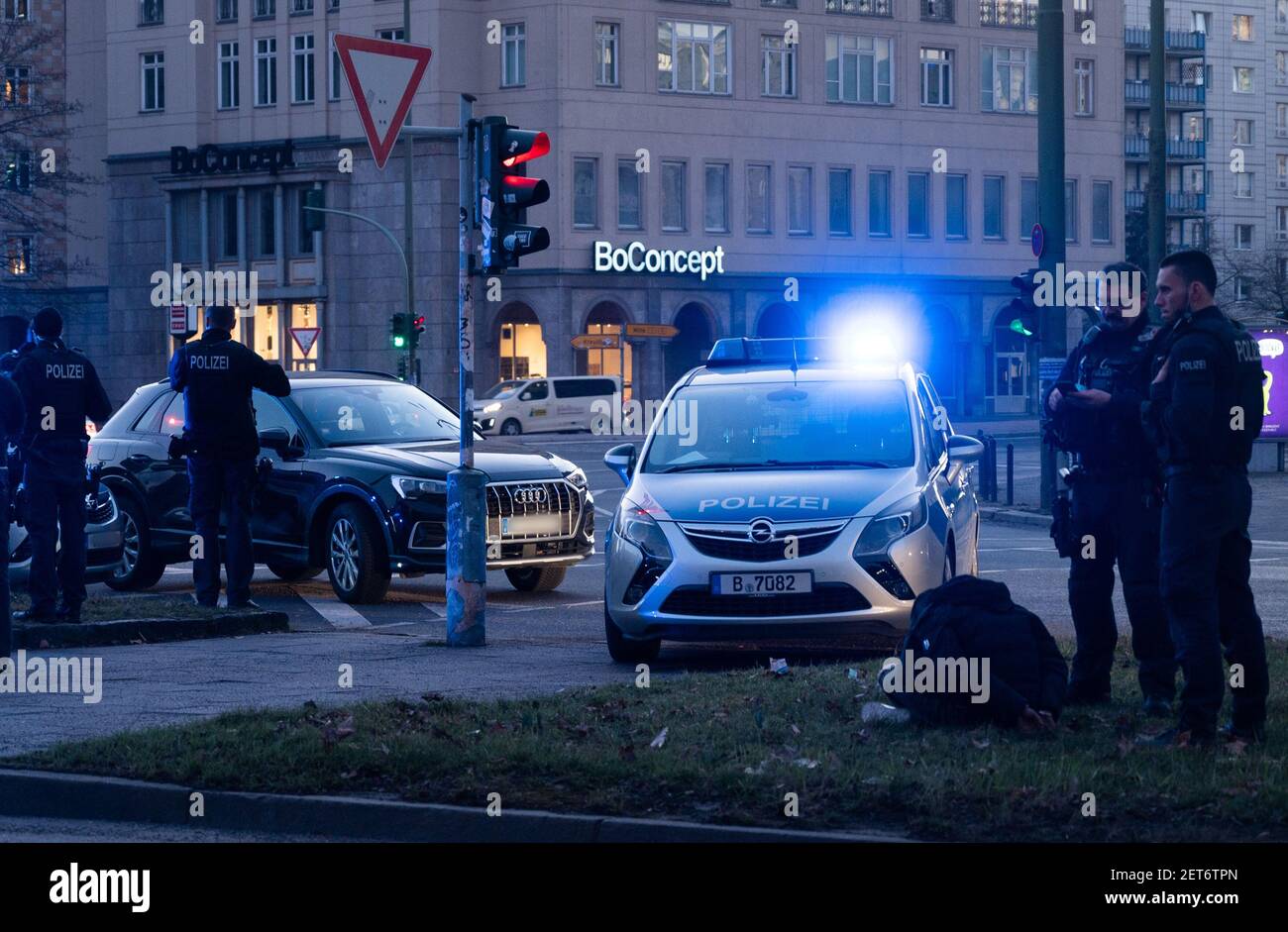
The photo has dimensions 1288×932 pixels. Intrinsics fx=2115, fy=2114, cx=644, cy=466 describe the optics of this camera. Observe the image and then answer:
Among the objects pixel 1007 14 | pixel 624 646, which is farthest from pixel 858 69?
pixel 624 646

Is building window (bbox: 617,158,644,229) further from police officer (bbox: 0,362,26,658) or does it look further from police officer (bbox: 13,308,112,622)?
police officer (bbox: 0,362,26,658)

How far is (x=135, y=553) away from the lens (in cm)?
1736

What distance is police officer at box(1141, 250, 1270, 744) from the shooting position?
303 inches

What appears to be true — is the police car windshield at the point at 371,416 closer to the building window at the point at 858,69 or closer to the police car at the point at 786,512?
the police car at the point at 786,512

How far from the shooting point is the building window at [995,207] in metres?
69.6

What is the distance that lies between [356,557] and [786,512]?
5369 mm

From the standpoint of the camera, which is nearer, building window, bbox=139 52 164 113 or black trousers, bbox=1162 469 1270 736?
black trousers, bbox=1162 469 1270 736

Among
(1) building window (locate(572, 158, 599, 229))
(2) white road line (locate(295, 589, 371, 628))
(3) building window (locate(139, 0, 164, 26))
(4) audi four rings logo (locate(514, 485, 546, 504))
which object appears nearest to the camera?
(2) white road line (locate(295, 589, 371, 628))

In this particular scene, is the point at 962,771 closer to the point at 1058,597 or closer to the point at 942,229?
the point at 1058,597

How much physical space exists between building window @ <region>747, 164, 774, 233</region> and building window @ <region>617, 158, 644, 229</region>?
3785 millimetres

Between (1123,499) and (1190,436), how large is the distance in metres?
1.16

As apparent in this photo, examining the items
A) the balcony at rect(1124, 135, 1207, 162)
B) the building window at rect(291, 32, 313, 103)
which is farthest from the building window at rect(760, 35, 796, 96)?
the balcony at rect(1124, 135, 1207, 162)

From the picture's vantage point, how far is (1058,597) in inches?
627
